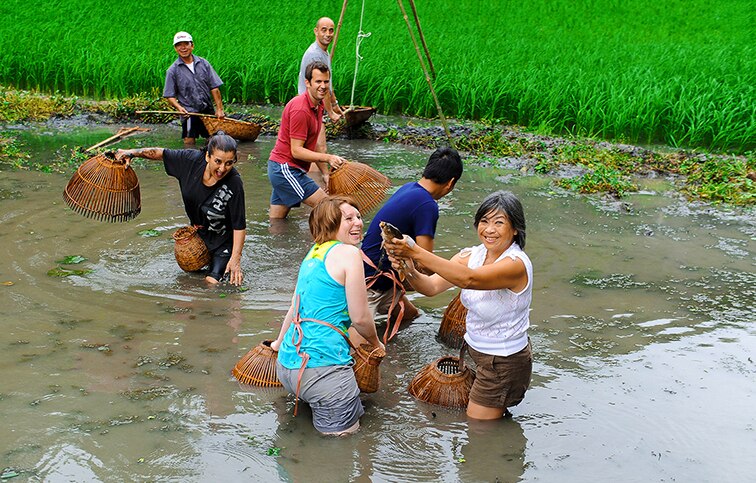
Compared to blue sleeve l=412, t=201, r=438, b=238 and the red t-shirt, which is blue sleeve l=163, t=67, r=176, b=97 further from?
blue sleeve l=412, t=201, r=438, b=238

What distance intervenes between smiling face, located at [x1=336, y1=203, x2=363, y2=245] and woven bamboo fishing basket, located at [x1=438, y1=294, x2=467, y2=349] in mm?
1300

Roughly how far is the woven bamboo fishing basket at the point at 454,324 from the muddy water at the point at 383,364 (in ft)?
0.48

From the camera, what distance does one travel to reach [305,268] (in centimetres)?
443

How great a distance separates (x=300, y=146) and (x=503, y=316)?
333cm

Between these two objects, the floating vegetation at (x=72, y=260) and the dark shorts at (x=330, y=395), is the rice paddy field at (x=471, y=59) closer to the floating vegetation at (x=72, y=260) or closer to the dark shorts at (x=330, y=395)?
the floating vegetation at (x=72, y=260)

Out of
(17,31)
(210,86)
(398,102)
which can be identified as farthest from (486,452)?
(17,31)

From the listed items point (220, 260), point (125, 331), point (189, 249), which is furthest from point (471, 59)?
point (125, 331)

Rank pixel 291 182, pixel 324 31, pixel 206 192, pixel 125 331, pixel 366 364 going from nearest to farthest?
1. pixel 366 364
2. pixel 125 331
3. pixel 206 192
4. pixel 291 182
5. pixel 324 31

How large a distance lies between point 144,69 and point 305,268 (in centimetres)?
1032

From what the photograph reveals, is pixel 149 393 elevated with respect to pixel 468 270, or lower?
lower

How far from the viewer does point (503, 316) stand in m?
4.48

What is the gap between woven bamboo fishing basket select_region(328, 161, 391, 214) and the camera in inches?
267

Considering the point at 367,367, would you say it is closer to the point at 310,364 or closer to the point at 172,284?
the point at 310,364

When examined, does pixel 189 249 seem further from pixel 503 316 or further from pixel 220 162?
pixel 503 316
